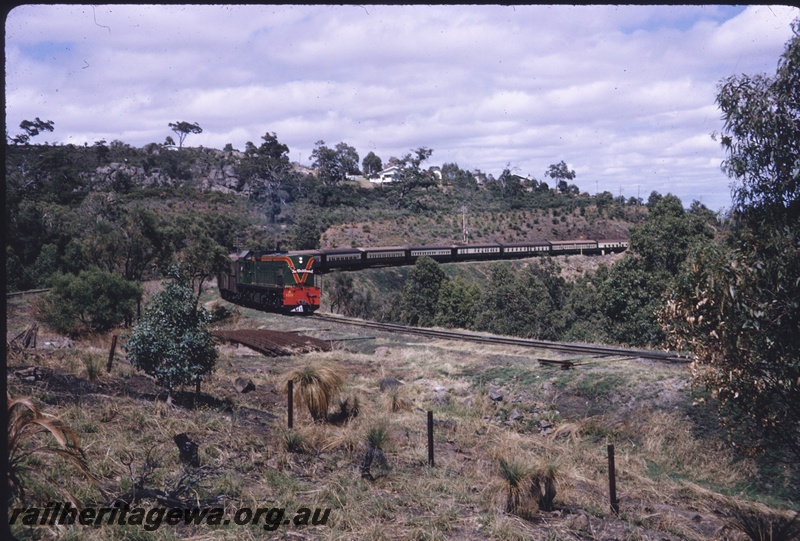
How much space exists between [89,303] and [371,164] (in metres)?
133

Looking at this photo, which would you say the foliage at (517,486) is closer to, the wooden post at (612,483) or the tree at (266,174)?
the wooden post at (612,483)

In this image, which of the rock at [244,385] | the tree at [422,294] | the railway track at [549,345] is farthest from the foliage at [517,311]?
the rock at [244,385]

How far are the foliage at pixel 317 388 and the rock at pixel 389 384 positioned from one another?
4196 mm

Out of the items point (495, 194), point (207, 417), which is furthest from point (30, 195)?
point (495, 194)

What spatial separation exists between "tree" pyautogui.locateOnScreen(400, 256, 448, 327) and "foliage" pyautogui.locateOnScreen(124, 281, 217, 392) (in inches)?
1183

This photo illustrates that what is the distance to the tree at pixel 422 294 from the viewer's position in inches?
1677

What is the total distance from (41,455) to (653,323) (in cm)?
2548

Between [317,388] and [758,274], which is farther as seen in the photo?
[317,388]

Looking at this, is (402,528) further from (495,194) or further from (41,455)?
(495,194)

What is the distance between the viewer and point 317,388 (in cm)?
1170

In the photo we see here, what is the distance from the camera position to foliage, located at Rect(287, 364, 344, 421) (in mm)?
11688

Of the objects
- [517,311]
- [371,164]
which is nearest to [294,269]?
[517,311]

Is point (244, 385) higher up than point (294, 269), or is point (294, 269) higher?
point (294, 269)

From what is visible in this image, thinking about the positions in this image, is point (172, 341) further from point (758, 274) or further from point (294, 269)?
point (294, 269)
